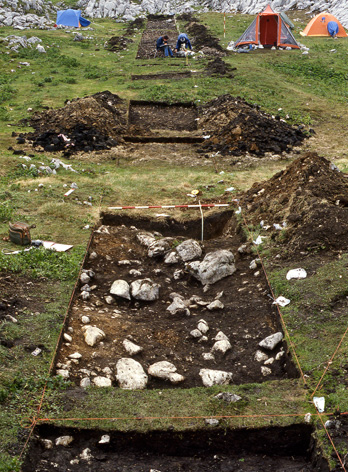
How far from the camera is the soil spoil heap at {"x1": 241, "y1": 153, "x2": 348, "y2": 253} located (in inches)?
330

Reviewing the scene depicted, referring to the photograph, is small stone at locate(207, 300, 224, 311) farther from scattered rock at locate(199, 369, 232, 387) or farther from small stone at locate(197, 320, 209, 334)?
scattered rock at locate(199, 369, 232, 387)

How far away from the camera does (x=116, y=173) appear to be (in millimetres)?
13070

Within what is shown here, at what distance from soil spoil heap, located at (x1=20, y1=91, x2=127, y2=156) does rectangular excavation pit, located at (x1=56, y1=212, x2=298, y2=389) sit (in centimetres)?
518

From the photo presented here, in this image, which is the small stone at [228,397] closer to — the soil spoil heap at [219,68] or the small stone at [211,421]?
the small stone at [211,421]

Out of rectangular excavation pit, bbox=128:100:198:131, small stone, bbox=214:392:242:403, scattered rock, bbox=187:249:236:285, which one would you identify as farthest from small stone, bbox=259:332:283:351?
rectangular excavation pit, bbox=128:100:198:131

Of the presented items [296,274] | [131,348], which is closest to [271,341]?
[296,274]

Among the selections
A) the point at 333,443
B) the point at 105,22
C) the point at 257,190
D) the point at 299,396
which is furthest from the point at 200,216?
the point at 105,22

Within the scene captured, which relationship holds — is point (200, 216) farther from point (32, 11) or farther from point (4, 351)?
point (32, 11)

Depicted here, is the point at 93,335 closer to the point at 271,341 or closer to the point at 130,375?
the point at 130,375

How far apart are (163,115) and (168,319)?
38.1 feet

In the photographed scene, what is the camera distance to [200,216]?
10.8 meters

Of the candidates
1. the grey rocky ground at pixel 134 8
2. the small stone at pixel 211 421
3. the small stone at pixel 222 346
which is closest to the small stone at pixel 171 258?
the small stone at pixel 222 346

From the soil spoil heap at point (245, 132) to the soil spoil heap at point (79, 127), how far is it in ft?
9.62

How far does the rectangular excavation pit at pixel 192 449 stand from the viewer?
17.1ft
